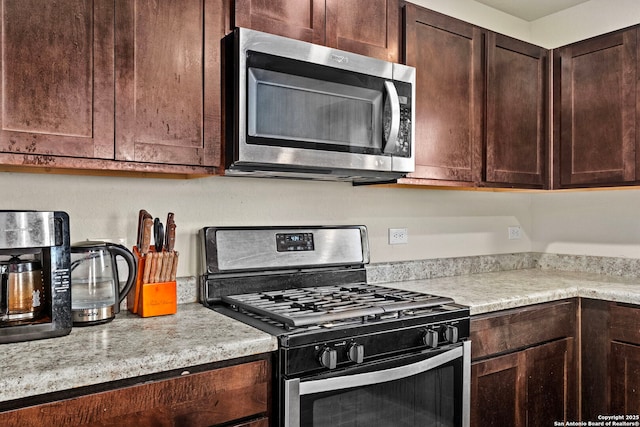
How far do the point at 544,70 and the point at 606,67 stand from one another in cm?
31

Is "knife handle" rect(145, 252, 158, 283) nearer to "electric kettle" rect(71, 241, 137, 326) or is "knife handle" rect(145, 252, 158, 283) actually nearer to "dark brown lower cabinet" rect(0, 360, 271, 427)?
"electric kettle" rect(71, 241, 137, 326)

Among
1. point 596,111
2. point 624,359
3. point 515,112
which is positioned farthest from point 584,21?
point 624,359

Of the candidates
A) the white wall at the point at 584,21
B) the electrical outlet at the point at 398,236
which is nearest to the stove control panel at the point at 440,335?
the electrical outlet at the point at 398,236

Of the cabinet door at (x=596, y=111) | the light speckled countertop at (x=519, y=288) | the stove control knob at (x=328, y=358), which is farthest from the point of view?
the cabinet door at (x=596, y=111)

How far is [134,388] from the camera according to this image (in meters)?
1.18

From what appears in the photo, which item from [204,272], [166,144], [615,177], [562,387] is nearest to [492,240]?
[615,177]

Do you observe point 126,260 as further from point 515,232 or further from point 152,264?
point 515,232

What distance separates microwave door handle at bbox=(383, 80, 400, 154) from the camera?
6.22 ft

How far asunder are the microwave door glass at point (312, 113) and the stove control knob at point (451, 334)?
2.34 ft

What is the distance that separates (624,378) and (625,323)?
0.24m

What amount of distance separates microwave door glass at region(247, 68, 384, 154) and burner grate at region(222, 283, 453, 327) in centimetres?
56

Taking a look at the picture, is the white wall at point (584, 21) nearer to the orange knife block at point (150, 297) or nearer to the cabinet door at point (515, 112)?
the cabinet door at point (515, 112)

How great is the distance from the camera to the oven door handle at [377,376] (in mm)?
1390

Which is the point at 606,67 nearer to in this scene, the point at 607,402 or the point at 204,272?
the point at 607,402
